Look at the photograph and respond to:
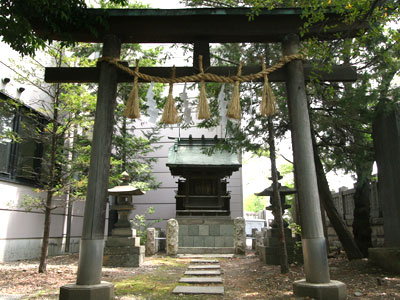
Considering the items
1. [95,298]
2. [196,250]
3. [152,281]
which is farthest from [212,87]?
[196,250]

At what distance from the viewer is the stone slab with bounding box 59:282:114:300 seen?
422 centimetres

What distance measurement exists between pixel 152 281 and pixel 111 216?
380 inches

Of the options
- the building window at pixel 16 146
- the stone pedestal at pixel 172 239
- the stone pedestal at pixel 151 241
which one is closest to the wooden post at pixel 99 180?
the building window at pixel 16 146

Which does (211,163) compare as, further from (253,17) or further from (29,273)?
(253,17)

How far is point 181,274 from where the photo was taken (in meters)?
8.09

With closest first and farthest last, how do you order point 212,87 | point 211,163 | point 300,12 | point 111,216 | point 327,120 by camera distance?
point 300,12 → point 327,120 → point 212,87 → point 211,163 → point 111,216

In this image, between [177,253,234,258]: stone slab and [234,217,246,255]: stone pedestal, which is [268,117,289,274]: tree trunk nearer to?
[234,217,246,255]: stone pedestal

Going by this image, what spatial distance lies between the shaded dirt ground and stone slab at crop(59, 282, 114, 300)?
944mm

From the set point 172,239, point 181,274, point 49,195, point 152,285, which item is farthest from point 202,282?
point 172,239

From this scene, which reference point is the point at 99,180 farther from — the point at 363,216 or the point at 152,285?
the point at 363,216

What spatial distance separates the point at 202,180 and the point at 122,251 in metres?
6.67

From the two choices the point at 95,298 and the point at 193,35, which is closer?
the point at 95,298

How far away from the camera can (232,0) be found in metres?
8.67

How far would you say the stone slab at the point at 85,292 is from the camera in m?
4.22
